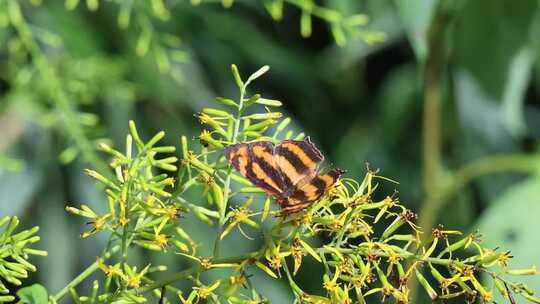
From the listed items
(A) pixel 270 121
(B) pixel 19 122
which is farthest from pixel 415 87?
(A) pixel 270 121

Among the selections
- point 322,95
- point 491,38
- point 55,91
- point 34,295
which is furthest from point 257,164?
point 322,95

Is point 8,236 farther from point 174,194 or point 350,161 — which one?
point 350,161

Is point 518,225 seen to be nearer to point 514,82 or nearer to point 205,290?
point 514,82

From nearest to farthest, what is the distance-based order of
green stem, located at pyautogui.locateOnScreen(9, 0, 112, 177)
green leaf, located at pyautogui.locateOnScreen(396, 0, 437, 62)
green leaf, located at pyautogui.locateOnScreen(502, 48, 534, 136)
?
green stem, located at pyautogui.locateOnScreen(9, 0, 112, 177) → green leaf, located at pyautogui.locateOnScreen(396, 0, 437, 62) → green leaf, located at pyautogui.locateOnScreen(502, 48, 534, 136)

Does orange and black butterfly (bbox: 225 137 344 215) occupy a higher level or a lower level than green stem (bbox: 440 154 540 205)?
lower

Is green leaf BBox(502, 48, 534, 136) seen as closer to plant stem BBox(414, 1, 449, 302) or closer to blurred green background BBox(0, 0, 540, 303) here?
blurred green background BBox(0, 0, 540, 303)

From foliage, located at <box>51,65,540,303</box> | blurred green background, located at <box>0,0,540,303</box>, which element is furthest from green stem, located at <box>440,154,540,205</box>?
foliage, located at <box>51,65,540,303</box>
